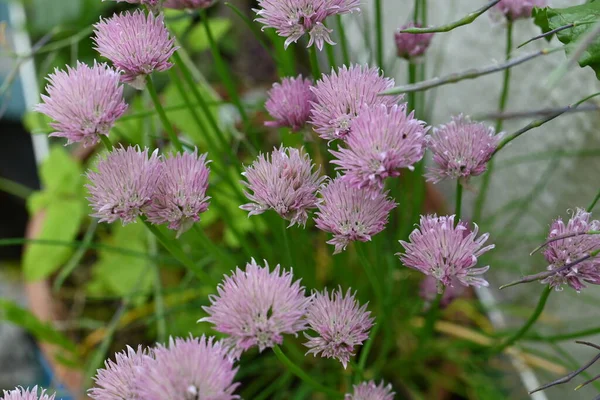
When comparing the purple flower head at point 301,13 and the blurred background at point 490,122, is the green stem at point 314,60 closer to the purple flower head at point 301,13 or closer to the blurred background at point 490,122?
the purple flower head at point 301,13

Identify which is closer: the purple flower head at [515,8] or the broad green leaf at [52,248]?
the purple flower head at [515,8]

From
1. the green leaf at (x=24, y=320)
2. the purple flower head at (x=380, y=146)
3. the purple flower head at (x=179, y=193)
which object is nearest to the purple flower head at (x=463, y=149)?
the purple flower head at (x=380, y=146)

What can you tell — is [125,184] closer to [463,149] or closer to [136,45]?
[136,45]

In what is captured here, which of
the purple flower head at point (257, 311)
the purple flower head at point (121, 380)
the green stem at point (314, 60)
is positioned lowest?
the purple flower head at point (121, 380)

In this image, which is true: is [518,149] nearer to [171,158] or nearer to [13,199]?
[171,158]

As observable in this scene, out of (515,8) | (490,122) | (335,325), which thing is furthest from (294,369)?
(490,122)

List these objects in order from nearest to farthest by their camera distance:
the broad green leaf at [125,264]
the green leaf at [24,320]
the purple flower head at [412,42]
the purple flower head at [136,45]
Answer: the purple flower head at [136,45]
the purple flower head at [412,42]
the green leaf at [24,320]
the broad green leaf at [125,264]

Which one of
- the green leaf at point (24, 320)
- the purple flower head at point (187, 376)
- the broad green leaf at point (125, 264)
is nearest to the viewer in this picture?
the purple flower head at point (187, 376)

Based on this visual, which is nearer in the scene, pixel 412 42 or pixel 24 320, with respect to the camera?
pixel 412 42
